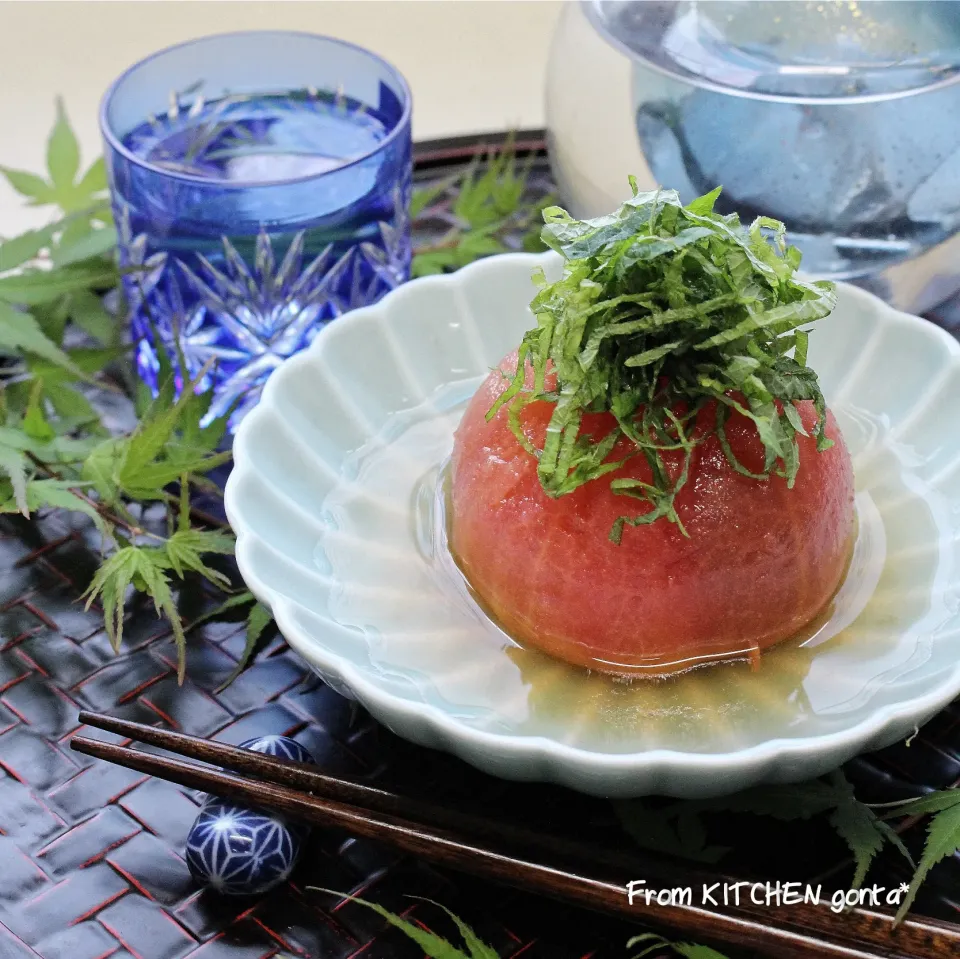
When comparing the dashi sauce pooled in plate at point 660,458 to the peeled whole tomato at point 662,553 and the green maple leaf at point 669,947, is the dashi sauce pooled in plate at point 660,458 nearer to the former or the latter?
the peeled whole tomato at point 662,553

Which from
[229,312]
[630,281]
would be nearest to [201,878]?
[630,281]

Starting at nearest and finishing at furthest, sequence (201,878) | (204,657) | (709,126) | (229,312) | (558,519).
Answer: (201,878), (558,519), (204,657), (229,312), (709,126)

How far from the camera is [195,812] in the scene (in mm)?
1418

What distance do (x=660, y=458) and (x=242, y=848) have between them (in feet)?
2.13

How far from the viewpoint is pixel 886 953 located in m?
1.21

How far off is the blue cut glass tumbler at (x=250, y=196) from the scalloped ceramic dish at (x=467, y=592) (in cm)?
18

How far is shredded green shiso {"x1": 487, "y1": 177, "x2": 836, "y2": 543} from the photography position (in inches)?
52.1

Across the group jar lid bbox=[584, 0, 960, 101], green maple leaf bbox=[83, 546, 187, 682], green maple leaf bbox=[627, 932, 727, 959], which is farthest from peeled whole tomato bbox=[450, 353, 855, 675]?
jar lid bbox=[584, 0, 960, 101]

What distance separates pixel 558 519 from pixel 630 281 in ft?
1.01

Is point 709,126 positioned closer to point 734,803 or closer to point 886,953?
point 734,803

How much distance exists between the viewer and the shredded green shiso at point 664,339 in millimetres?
Answer: 1322

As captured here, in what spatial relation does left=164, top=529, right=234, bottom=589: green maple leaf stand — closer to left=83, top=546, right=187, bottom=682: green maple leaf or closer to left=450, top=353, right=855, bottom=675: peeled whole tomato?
left=83, top=546, right=187, bottom=682: green maple leaf

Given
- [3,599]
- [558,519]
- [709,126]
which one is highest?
[709,126]

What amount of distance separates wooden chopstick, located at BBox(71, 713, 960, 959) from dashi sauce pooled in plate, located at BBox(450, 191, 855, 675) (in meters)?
0.30
